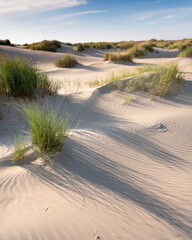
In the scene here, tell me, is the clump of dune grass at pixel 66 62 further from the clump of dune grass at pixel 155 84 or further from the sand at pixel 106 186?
the sand at pixel 106 186

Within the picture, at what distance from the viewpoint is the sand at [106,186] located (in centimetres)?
165

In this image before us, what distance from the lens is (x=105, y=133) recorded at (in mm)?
3377

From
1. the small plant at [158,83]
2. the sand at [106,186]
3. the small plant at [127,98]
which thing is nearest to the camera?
the sand at [106,186]

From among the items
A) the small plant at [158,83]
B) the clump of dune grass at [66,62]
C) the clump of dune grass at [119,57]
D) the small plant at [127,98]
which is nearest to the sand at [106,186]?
the small plant at [127,98]

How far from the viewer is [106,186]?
218 centimetres

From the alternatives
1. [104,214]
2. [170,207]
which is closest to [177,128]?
[170,207]

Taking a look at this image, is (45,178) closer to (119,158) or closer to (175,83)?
(119,158)

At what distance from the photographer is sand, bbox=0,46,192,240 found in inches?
64.9

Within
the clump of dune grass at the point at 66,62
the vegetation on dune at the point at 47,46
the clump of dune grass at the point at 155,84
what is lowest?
the clump of dune grass at the point at 155,84

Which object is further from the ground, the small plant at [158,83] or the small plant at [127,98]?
the small plant at [158,83]

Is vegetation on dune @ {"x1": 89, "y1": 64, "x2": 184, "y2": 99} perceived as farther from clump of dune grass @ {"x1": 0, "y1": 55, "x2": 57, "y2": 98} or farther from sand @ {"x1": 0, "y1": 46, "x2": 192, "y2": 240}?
clump of dune grass @ {"x1": 0, "y1": 55, "x2": 57, "y2": 98}

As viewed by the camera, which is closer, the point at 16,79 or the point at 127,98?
the point at 16,79

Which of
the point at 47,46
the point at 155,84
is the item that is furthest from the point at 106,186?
the point at 47,46

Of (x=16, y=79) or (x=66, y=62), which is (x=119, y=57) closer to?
(x=66, y=62)
